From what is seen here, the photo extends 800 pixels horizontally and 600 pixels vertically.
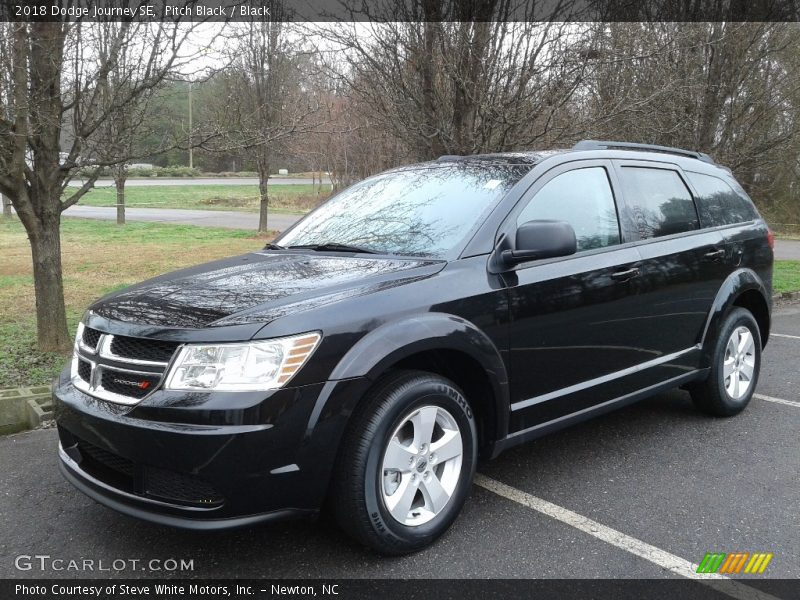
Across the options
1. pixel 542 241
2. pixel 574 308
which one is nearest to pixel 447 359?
pixel 542 241

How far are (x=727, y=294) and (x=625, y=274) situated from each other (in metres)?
1.22

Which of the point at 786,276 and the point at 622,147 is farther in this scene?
the point at 786,276

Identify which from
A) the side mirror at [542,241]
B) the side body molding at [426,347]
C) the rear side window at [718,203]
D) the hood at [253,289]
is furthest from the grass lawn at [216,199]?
the side body molding at [426,347]

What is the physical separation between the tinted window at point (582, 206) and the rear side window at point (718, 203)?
103 cm

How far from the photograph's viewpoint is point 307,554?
305cm

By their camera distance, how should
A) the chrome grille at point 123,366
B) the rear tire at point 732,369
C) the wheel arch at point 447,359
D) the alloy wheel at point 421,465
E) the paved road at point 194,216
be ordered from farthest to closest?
the paved road at point 194,216 < the rear tire at point 732,369 < the alloy wheel at point 421,465 < the wheel arch at point 447,359 < the chrome grille at point 123,366

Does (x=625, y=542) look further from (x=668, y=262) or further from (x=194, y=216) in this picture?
(x=194, y=216)

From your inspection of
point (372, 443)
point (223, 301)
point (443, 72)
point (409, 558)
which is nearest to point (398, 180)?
point (223, 301)

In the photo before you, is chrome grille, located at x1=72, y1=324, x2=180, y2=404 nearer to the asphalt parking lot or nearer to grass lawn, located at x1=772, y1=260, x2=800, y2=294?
the asphalt parking lot

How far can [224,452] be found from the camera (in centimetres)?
256

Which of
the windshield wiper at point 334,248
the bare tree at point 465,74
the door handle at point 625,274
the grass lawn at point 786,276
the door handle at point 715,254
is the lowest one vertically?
the grass lawn at point 786,276

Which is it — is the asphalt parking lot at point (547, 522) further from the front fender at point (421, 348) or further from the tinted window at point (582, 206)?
the tinted window at point (582, 206)

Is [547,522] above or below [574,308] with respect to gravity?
below

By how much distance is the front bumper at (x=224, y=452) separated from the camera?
257 centimetres
